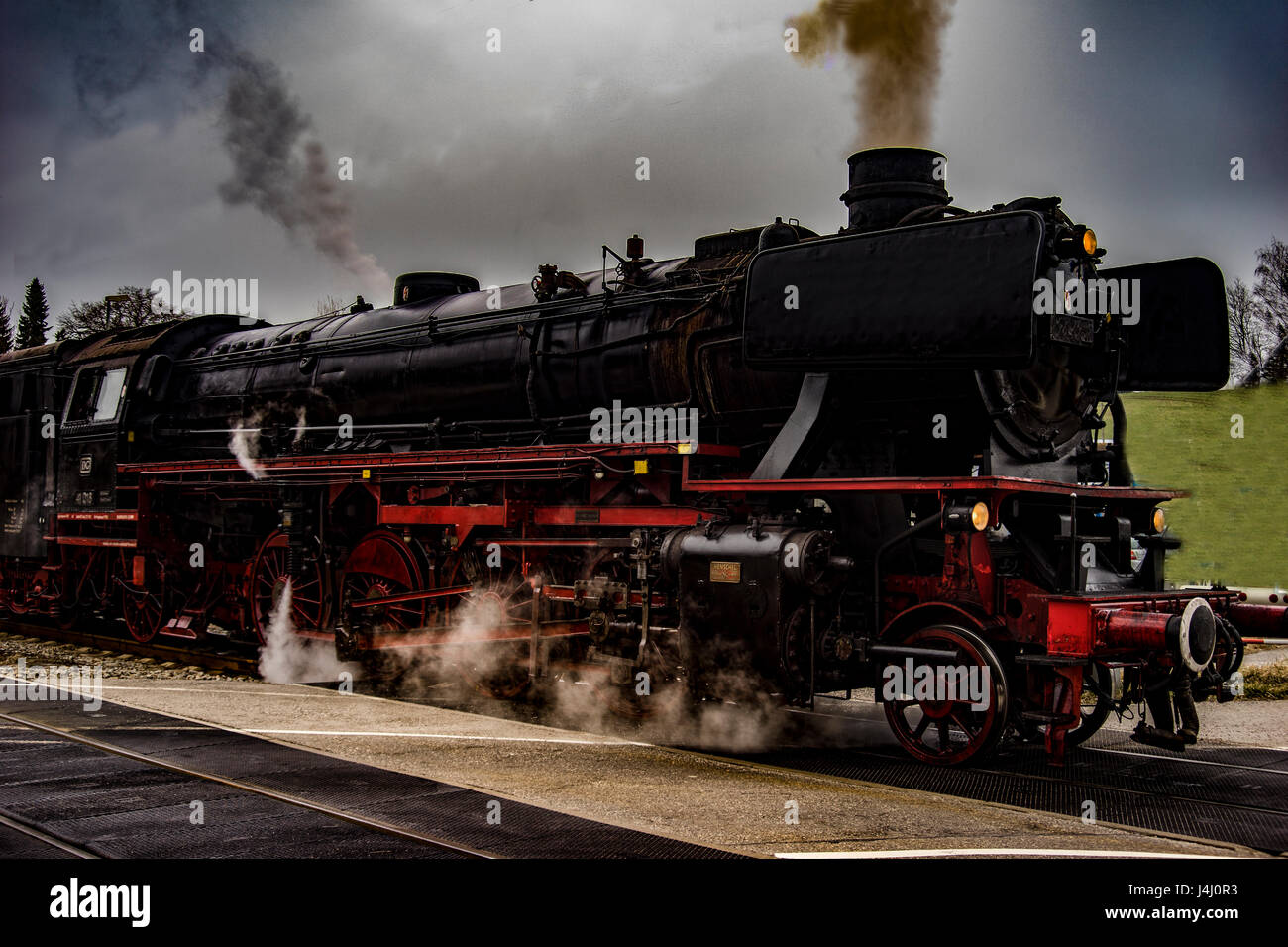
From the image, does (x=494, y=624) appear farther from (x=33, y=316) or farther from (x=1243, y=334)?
(x=33, y=316)

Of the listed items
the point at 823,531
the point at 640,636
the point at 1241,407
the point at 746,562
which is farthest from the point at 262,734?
the point at 1241,407

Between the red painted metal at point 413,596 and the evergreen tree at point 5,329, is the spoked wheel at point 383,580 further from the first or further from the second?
the evergreen tree at point 5,329

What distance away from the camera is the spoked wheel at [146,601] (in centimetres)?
1253

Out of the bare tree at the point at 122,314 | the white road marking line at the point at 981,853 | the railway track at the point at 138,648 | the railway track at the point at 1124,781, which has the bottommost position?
the railway track at the point at 1124,781

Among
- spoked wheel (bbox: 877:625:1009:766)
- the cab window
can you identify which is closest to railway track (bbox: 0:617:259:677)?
the cab window

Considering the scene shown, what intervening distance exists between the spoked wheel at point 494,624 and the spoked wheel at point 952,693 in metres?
2.95

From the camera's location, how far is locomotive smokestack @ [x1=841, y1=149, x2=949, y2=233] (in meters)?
7.41

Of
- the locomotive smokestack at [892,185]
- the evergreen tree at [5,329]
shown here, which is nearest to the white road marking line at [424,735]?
the locomotive smokestack at [892,185]

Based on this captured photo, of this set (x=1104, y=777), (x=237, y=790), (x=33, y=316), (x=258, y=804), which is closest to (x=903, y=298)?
(x=1104, y=777)

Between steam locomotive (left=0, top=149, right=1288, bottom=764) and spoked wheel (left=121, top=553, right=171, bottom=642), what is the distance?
1.49m

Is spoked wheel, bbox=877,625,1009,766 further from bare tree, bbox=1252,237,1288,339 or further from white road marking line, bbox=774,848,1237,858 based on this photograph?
bare tree, bbox=1252,237,1288,339

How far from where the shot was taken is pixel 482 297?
33.2ft
